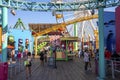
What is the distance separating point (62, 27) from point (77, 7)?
3370cm

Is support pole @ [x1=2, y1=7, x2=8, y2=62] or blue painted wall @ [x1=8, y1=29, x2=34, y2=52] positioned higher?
blue painted wall @ [x1=8, y1=29, x2=34, y2=52]

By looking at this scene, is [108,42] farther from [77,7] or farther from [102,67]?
[102,67]

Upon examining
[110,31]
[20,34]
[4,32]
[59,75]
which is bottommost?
[59,75]

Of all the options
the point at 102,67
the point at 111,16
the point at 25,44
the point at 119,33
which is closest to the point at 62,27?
the point at 25,44

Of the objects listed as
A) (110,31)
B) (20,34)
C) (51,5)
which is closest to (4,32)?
(51,5)

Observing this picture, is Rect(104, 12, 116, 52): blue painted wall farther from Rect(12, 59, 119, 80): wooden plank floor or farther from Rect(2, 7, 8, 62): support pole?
Rect(2, 7, 8, 62): support pole

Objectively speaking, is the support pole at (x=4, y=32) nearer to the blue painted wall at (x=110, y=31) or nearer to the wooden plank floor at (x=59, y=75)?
the wooden plank floor at (x=59, y=75)

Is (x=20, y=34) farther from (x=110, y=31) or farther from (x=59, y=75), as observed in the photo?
(x=59, y=75)

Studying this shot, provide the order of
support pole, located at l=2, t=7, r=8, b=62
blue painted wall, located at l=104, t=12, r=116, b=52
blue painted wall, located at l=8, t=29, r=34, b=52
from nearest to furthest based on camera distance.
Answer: support pole, located at l=2, t=7, r=8, b=62 < blue painted wall, located at l=104, t=12, r=116, b=52 < blue painted wall, located at l=8, t=29, r=34, b=52

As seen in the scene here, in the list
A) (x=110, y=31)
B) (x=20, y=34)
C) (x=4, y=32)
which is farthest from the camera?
(x=20, y=34)

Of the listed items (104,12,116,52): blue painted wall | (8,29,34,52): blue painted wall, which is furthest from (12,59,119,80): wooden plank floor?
(8,29,34,52): blue painted wall

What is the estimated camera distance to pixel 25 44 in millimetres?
55125

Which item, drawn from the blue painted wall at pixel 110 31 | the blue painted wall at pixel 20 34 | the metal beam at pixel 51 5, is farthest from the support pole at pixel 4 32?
the blue painted wall at pixel 20 34

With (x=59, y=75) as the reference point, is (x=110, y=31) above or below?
above
